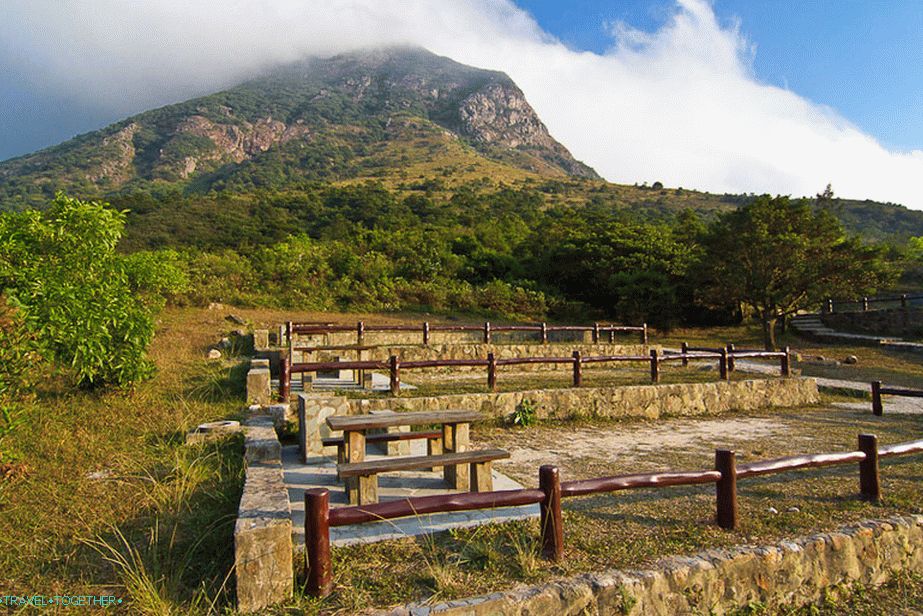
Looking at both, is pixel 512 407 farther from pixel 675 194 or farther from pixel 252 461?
pixel 675 194

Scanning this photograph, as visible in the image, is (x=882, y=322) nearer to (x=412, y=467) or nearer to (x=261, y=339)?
(x=261, y=339)

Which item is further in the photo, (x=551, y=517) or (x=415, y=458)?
(x=415, y=458)

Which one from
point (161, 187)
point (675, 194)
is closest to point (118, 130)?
point (161, 187)

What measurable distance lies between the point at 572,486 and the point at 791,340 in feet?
67.4

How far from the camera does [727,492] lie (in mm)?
3527

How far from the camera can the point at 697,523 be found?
3.60 meters

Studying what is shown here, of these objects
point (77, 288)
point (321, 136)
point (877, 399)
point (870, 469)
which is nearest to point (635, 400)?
point (877, 399)

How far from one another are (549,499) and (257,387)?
4.75m

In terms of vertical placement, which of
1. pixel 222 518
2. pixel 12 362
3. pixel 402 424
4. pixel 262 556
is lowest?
pixel 222 518

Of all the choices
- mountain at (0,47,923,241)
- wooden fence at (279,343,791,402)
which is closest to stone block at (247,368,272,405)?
wooden fence at (279,343,791,402)

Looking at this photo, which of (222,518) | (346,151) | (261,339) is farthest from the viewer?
(346,151)

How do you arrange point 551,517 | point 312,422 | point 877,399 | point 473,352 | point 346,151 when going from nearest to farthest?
point 551,517
point 312,422
point 877,399
point 473,352
point 346,151

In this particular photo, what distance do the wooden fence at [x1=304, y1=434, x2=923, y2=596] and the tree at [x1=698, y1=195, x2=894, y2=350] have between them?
1379 cm

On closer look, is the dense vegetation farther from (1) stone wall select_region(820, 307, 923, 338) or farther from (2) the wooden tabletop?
(2) the wooden tabletop
